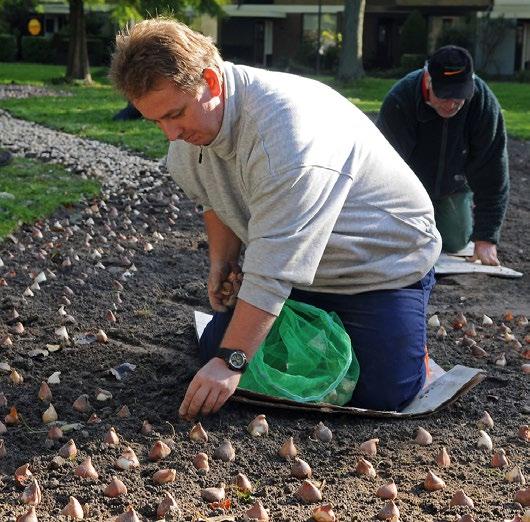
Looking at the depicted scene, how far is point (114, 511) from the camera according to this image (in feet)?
10.3

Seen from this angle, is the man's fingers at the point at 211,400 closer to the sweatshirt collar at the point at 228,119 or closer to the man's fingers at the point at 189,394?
the man's fingers at the point at 189,394

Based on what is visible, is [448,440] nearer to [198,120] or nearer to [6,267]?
[198,120]

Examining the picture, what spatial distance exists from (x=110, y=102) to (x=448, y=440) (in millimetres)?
15851

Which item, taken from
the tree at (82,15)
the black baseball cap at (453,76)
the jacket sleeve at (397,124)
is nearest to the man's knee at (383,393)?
the black baseball cap at (453,76)

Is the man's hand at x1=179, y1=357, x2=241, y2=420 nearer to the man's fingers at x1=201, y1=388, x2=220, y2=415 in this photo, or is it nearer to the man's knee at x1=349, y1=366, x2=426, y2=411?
the man's fingers at x1=201, y1=388, x2=220, y2=415

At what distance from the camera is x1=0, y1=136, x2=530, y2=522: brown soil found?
3264 millimetres

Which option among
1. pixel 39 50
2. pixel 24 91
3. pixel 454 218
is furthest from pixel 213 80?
pixel 39 50

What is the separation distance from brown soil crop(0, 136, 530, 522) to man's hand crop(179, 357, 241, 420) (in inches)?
5.8

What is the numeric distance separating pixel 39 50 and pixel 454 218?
34.9 m

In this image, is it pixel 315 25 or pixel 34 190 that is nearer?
pixel 34 190

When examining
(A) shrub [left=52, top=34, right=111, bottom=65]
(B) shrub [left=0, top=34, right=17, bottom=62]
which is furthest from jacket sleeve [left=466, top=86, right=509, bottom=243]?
(B) shrub [left=0, top=34, right=17, bottom=62]

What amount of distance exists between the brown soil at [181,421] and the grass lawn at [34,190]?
156 cm

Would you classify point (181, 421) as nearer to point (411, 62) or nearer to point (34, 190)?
point (34, 190)

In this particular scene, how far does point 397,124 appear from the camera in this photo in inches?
243
